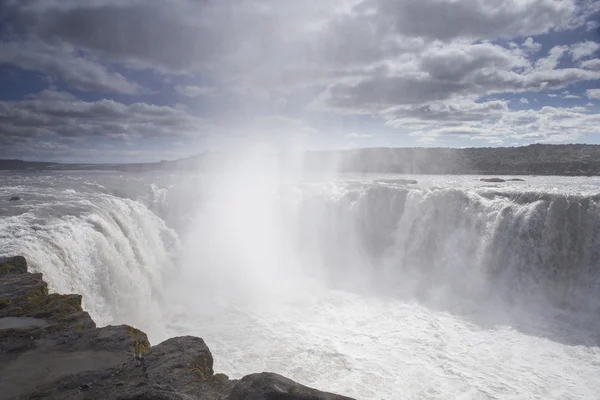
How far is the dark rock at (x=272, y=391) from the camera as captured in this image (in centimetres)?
343

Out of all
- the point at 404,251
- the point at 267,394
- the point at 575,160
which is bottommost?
the point at 404,251

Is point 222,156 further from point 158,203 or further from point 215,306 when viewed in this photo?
point 215,306

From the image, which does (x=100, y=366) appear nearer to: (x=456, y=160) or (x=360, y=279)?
(x=360, y=279)

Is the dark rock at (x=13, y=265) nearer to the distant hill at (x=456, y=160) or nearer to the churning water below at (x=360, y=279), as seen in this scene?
the churning water below at (x=360, y=279)

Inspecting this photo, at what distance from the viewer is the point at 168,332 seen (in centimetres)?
1141

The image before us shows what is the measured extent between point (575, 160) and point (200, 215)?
3872 cm

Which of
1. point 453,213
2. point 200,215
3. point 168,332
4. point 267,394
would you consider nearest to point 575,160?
point 453,213

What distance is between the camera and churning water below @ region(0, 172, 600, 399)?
374 inches

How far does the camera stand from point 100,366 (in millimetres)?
4465

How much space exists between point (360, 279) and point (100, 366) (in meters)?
14.5

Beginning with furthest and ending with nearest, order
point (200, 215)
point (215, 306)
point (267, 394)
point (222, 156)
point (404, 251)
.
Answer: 1. point (222, 156)
2. point (200, 215)
3. point (404, 251)
4. point (215, 306)
5. point (267, 394)

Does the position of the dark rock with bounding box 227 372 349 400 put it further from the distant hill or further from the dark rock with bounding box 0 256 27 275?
the distant hill

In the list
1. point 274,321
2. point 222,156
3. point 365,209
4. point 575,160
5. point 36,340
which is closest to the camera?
point 36,340

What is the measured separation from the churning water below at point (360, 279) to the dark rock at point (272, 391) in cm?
570
